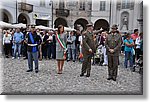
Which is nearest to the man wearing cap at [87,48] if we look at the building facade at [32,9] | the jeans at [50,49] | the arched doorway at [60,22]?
the arched doorway at [60,22]

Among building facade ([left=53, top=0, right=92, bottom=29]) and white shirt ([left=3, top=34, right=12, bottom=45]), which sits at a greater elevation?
building facade ([left=53, top=0, right=92, bottom=29])

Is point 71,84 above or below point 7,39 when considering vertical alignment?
below

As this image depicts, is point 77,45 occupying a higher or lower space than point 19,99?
higher

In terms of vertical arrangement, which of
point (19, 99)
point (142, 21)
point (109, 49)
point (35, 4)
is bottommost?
point (19, 99)

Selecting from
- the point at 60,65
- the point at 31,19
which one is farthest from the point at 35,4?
the point at 60,65

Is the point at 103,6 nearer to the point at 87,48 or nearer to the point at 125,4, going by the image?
the point at 125,4

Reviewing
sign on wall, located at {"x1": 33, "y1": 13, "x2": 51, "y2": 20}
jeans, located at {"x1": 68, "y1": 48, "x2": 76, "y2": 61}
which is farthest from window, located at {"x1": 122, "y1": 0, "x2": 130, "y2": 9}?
jeans, located at {"x1": 68, "y1": 48, "x2": 76, "y2": 61}

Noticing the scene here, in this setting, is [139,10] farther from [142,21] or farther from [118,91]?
[118,91]

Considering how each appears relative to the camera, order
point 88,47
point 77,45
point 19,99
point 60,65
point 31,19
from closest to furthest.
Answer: point 19,99 < point 31,19 < point 88,47 < point 60,65 < point 77,45

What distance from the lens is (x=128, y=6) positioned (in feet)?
11.3

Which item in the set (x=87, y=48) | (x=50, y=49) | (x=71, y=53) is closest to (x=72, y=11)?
(x=87, y=48)

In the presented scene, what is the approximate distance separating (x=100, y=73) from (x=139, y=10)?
1502 mm

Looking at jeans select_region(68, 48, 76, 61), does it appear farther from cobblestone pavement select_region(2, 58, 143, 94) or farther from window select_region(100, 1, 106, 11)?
window select_region(100, 1, 106, 11)

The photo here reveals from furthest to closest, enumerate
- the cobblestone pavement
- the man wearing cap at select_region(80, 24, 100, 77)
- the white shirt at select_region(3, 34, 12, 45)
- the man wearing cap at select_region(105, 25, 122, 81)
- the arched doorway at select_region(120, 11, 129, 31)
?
the white shirt at select_region(3, 34, 12, 45)
the man wearing cap at select_region(80, 24, 100, 77)
the man wearing cap at select_region(105, 25, 122, 81)
the arched doorway at select_region(120, 11, 129, 31)
the cobblestone pavement
